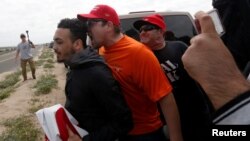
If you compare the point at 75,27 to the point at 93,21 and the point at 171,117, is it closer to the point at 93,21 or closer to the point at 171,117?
the point at 93,21

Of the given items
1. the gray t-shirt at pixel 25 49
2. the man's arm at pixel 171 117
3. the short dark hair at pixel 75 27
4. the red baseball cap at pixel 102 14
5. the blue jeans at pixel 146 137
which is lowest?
the gray t-shirt at pixel 25 49

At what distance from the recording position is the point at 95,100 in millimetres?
2455

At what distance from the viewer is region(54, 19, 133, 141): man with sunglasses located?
7.90 feet

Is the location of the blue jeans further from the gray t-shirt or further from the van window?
the gray t-shirt

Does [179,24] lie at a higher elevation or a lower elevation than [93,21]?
lower

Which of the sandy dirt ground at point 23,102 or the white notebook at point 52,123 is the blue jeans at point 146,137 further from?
the sandy dirt ground at point 23,102

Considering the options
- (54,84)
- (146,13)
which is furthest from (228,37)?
(54,84)

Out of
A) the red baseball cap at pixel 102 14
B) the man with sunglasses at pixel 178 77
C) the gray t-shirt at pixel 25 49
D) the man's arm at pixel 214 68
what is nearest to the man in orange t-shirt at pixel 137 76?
the red baseball cap at pixel 102 14

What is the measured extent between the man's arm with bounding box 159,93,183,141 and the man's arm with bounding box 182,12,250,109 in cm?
158

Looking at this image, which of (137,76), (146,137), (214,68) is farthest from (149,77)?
(214,68)

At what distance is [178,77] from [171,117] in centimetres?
82

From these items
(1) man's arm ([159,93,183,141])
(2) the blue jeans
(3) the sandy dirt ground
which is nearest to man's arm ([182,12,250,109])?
(1) man's arm ([159,93,183,141])

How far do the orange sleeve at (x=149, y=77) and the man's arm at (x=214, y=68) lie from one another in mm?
1522

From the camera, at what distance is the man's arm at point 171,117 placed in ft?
8.66
